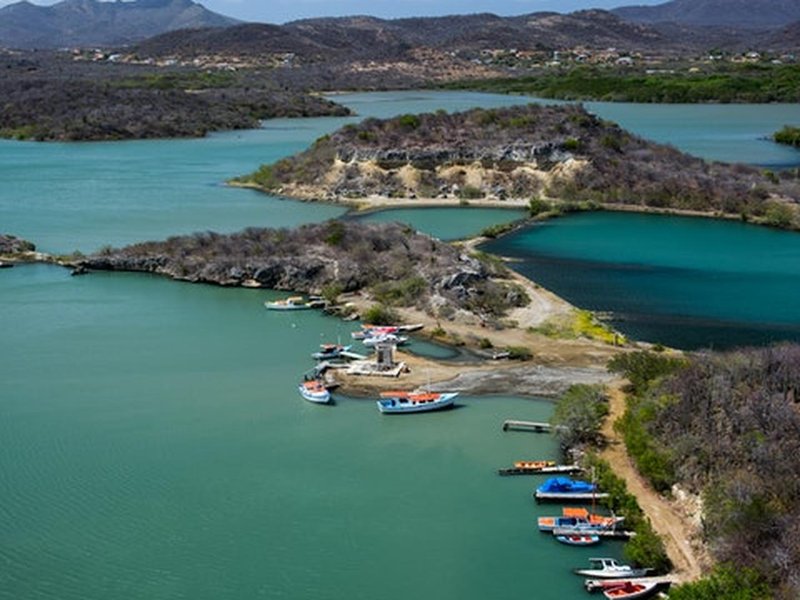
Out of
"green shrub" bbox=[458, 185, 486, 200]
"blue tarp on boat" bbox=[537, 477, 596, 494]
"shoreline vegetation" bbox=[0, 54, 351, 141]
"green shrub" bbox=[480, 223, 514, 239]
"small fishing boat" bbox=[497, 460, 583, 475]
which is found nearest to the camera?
"blue tarp on boat" bbox=[537, 477, 596, 494]

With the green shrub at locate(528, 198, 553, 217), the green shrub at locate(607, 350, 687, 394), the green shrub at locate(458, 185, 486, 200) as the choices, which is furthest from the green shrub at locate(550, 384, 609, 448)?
the green shrub at locate(458, 185, 486, 200)

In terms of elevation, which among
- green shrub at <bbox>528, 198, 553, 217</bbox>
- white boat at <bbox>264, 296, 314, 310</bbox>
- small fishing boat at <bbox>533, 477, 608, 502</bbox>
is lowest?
small fishing boat at <bbox>533, 477, 608, 502</bbox>

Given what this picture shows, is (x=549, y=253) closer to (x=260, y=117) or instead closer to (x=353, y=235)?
(x=353, y=235)

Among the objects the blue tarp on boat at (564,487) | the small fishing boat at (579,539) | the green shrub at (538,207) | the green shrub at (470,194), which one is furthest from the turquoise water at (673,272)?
the small fishing boat at (579,539)

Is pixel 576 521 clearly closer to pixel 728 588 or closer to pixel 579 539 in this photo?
pixel 579 539

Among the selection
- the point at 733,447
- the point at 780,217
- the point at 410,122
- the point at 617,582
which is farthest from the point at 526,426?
the point at 410,122

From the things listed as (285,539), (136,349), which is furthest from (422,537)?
(136,349)

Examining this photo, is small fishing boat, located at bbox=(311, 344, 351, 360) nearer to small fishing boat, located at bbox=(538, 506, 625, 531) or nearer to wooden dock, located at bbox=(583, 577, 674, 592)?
small fishing boat, located at bbox=(538, 506, 625, 531)
